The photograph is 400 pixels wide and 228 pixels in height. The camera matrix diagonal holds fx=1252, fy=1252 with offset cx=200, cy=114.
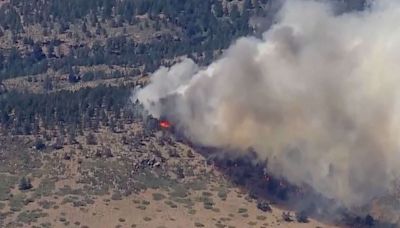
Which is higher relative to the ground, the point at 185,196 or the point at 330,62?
the point at 330,62

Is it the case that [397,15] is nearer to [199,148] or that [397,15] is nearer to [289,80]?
[289,80]

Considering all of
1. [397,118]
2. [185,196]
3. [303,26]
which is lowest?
[185,196]

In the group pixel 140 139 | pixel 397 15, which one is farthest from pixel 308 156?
pixel 140 139

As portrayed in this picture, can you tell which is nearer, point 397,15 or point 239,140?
point 397,15

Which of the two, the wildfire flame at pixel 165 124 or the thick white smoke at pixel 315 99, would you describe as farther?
the wildfire flame at pixel 165 124

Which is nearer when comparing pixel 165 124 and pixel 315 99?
pixel 315 99

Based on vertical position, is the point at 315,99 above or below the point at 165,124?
above

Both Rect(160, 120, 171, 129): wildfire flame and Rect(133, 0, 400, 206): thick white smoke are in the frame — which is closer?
Rect(133, 0, 400, 206): thick white smoke

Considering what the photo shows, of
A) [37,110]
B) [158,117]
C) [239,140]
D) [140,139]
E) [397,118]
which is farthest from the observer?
[37,110]
